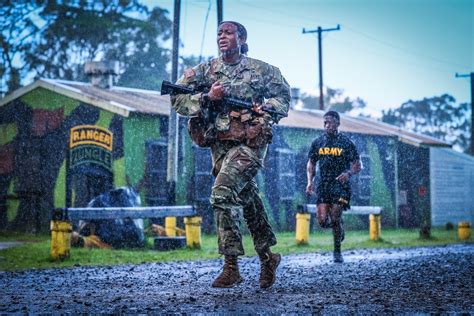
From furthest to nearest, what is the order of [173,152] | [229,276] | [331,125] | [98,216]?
1. [173,152]
2. [98,216]
3. [331,125]
4. [229,276]

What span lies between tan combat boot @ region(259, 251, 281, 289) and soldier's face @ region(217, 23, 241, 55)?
1.83 m

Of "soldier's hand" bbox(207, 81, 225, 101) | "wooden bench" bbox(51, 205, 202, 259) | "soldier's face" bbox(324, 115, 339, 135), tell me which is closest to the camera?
"soldier's hand" bbox(207, 81, 225, 101)

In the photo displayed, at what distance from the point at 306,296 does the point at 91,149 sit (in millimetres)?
14978

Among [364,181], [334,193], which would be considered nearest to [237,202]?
[334,193]

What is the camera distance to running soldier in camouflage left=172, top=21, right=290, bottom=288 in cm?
593

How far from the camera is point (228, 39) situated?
632cm

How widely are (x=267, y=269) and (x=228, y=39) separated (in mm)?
2053

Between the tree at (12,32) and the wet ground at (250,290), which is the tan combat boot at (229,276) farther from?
→ the tree at (12,32)

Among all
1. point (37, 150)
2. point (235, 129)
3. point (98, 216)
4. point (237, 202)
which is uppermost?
point (37, 150)

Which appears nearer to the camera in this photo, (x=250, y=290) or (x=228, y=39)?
(x=250, y=290)

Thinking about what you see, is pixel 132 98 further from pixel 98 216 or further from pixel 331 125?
pixel 331 125

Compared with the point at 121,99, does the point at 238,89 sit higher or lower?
lower

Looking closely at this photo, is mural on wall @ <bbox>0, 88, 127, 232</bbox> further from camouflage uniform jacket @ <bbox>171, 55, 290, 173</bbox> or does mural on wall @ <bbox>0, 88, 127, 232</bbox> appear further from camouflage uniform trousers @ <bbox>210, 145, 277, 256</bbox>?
camouflage uniform trousers @ <bbox>210, 145, 277, 256</bbox>

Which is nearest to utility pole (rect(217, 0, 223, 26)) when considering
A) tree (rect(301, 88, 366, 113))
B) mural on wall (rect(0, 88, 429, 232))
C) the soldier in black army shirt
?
mural on wall (rect(0, 88, 429, 232))
